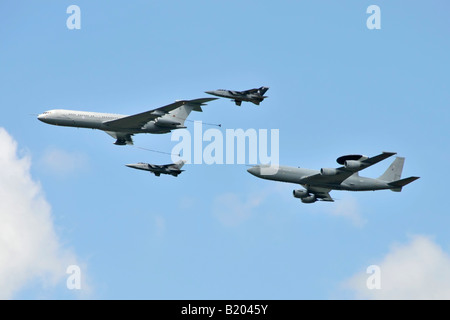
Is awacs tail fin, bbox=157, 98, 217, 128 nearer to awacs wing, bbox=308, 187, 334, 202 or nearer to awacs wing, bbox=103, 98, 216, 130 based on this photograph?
awacs wing, bbox=103, 98, 216, 130

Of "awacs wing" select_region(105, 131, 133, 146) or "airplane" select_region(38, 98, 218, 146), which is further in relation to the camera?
"awacs wing" select_region(105, 131, 133, 146)

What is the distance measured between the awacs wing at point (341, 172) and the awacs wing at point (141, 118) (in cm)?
1691

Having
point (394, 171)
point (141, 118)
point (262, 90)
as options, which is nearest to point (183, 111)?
point (141, 118)

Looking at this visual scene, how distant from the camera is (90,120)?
4390 inches

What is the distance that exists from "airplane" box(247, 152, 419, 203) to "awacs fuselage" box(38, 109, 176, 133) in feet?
41.4

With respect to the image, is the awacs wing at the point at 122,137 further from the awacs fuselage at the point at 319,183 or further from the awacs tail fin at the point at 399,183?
the awacs tail fin at the point at 399,183

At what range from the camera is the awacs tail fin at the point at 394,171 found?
4651 inches

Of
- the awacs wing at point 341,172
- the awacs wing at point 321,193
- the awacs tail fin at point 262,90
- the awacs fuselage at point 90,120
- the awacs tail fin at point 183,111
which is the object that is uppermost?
the awacs tail fin at point 262,90

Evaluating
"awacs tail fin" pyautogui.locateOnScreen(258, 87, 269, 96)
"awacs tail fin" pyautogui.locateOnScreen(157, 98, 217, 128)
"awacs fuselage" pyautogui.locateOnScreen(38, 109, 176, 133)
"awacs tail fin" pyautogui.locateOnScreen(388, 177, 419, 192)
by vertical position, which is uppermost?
"awacs tail fin" pyautogui.locateOnScreen(258, 87, 269, 96)

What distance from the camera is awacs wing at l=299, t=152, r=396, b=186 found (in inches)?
4331

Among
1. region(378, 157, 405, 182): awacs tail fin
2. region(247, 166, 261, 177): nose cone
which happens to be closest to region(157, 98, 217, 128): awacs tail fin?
region(247, 166, 261, 177): nose cone

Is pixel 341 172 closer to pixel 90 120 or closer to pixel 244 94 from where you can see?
pixel 244 94

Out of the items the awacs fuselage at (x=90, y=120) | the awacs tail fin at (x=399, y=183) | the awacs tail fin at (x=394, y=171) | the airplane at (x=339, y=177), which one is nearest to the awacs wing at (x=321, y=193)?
the airplane at (x=339, y=177)

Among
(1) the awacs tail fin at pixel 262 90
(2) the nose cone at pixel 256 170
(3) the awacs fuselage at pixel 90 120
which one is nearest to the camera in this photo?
(1) the awacs tail fin at pixel 262 90
